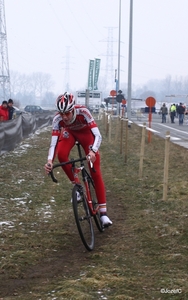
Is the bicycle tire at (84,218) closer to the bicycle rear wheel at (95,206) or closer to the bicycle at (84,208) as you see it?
the bicycle at (84,208)

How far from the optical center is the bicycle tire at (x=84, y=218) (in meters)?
6.38

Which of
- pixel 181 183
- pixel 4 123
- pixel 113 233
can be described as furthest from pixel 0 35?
pixel 113 233

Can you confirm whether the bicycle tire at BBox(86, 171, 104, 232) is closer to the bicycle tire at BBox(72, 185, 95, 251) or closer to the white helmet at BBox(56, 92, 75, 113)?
the bicycle tire at BBox(72, 185, 95, 251)

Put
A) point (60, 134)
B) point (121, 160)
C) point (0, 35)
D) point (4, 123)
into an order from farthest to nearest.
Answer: point (0, 35) < point (4, 123) < point (121, 160) < point (60, 134)

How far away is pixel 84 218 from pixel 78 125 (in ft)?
4.10

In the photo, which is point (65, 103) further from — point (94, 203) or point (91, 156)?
point (94, 203)

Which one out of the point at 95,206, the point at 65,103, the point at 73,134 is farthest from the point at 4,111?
the point at 65,103

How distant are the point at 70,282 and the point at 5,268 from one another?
0.97m

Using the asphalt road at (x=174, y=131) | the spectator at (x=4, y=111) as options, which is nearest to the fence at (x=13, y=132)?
the spectator at (x=4, y=111)

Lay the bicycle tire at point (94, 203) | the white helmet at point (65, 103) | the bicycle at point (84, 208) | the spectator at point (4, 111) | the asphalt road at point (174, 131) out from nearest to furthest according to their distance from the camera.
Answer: the bicycle at point (84, 208)
the white helmet at point (65, 103)
the bicycle tire at point (94, 203)
the spectator at point (4, 111)
the asphalt road at point (174, 131)

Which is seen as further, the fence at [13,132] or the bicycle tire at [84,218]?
the fence at [13,132]

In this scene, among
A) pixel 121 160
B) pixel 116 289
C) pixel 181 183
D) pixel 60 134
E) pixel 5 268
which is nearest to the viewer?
pixel 116 289

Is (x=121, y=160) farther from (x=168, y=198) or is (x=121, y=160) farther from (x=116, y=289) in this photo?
(x=116, y=289)

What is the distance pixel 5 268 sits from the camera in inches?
228
